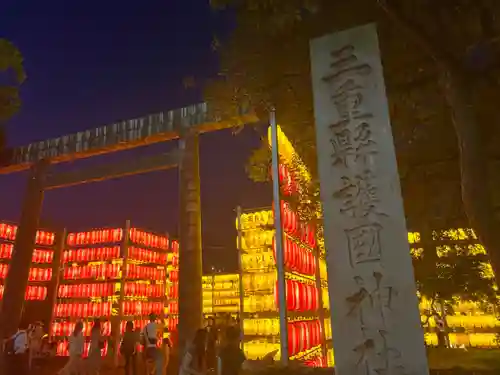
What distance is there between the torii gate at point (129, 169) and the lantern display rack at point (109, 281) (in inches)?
148

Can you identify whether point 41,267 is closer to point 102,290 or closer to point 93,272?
point 93,272

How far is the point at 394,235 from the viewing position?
366 centimetres

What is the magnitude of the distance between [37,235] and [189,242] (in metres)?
10.7

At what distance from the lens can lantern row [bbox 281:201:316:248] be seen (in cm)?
680

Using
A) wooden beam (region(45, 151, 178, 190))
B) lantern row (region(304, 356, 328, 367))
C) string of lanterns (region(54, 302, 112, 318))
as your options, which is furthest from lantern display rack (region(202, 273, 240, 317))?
lantern row (region(304, 356, 328, 367))

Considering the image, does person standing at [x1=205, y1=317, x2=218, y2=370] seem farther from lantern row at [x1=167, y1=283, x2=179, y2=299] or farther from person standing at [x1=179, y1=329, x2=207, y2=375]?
lantern row at [x1=167, y1=283, x2=179, y2=299]

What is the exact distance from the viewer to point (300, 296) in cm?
715

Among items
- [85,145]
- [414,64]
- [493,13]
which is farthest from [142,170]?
[493,13]

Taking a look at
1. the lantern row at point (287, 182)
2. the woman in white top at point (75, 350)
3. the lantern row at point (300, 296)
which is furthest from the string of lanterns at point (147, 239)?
the lantern row at point (287, 182)

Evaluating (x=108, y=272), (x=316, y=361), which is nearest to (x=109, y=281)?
(x=108, y=272)

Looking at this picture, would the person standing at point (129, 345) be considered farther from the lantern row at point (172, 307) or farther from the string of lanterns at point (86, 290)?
the lantern row at point (172, 307)

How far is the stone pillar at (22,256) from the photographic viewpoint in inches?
473

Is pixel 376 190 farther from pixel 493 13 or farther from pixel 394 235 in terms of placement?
pixel 493 13

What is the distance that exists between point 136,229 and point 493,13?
573 inches
